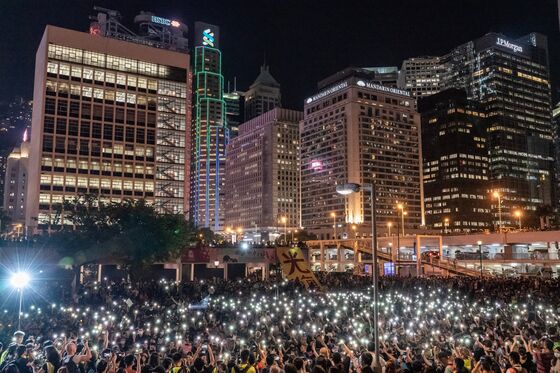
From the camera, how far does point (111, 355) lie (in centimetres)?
1164

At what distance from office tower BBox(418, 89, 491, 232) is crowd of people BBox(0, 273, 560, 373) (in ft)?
482

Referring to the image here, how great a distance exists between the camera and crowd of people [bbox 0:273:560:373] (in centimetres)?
1009

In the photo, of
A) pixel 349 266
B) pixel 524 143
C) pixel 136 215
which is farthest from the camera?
pixel 524 143

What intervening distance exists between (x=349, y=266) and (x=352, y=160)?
201ft

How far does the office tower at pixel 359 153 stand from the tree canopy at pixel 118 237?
105979 millimetres

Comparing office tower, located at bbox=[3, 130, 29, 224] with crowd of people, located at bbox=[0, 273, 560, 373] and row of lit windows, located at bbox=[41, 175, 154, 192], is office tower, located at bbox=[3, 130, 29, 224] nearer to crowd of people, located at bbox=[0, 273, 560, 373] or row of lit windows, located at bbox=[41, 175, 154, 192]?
row of lit windows, located at bbox=[41, 175, 154, 192]

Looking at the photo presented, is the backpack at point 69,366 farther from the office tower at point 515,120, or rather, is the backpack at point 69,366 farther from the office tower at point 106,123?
the office tower at point 515,120

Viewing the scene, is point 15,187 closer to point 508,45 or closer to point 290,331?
point 290,331

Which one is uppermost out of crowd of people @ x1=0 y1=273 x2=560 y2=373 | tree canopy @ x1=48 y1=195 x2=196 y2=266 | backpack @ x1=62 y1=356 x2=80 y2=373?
tree canopy @ x1=48 y1=195 x2=196 y2=266

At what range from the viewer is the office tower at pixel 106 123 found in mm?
83875

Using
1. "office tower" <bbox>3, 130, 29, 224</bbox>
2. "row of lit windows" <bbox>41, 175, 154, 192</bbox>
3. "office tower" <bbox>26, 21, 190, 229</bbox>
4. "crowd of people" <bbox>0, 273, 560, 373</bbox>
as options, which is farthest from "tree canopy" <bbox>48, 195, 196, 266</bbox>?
"office tower" <bbox>3, 130, 29, 224</bbox>

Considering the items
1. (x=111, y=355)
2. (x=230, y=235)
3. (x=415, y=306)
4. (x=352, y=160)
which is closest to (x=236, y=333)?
(x=111, y=355)

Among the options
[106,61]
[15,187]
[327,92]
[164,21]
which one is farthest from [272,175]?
[106,61]

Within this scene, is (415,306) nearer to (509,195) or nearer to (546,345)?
(546,345)
